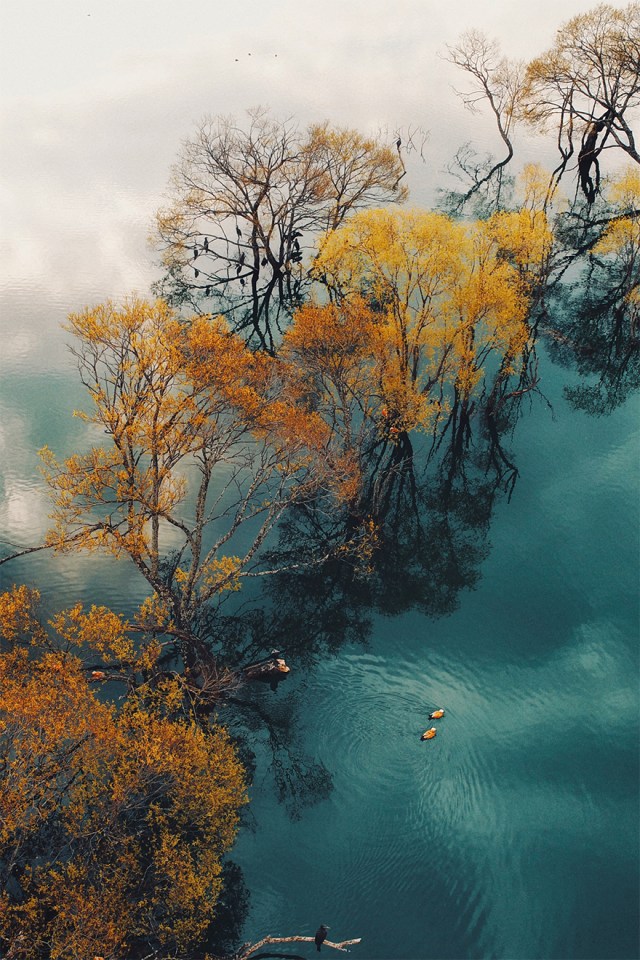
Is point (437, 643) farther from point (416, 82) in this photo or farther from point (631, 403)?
point (416, 82)

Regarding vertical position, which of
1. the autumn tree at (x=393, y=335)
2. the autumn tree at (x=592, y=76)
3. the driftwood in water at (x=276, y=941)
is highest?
the autumn tree at (x=592, y=76)

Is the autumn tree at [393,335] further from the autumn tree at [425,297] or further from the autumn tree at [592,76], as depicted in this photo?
the autumn tree at [592,76]

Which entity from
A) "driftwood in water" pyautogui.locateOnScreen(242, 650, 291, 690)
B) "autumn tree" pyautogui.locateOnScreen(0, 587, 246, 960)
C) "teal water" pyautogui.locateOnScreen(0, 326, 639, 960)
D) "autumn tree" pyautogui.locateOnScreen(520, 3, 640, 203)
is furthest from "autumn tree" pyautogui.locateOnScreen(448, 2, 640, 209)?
"autumn tree" pyautogui.locateOnScreen(0, 587, 246, 960)

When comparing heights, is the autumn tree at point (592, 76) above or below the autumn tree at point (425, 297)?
above

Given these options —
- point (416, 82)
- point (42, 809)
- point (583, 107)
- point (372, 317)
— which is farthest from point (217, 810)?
point (416, 82)

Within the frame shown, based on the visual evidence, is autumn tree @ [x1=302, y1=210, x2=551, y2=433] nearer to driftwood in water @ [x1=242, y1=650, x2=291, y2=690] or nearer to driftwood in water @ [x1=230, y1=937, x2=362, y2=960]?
driftwood in water @ [x1=242, y1=650, x2=291, y2=690]

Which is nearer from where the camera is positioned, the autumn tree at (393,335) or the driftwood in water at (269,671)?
the driftwood in water at (269,671)

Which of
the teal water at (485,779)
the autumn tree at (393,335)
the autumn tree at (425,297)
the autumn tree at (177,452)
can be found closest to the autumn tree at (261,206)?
the autumn tree at (393,335)
